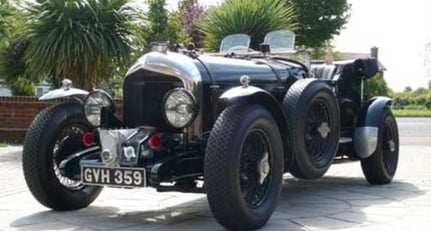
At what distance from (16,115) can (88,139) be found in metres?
9.42

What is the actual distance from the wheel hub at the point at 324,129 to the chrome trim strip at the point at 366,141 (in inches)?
38.5

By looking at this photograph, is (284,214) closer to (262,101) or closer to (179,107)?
(262,101)

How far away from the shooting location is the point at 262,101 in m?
5.63

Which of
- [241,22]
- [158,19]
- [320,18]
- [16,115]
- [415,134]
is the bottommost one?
[415,134]

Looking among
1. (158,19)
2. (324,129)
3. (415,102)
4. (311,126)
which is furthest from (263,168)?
(415,102)

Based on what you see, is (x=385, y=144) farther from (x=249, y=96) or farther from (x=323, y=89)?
(x=249, y=96)

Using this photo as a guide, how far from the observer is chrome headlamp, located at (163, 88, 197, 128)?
5.54 m

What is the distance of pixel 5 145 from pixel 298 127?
9.42m

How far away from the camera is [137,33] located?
1299cm

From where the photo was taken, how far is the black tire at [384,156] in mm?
7914

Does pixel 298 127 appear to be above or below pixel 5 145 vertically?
above

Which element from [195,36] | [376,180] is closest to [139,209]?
[376,180]

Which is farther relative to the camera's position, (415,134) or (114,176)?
(415,134)

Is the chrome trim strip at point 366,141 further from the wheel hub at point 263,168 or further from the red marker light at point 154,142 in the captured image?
the red marker light at point 154,142
